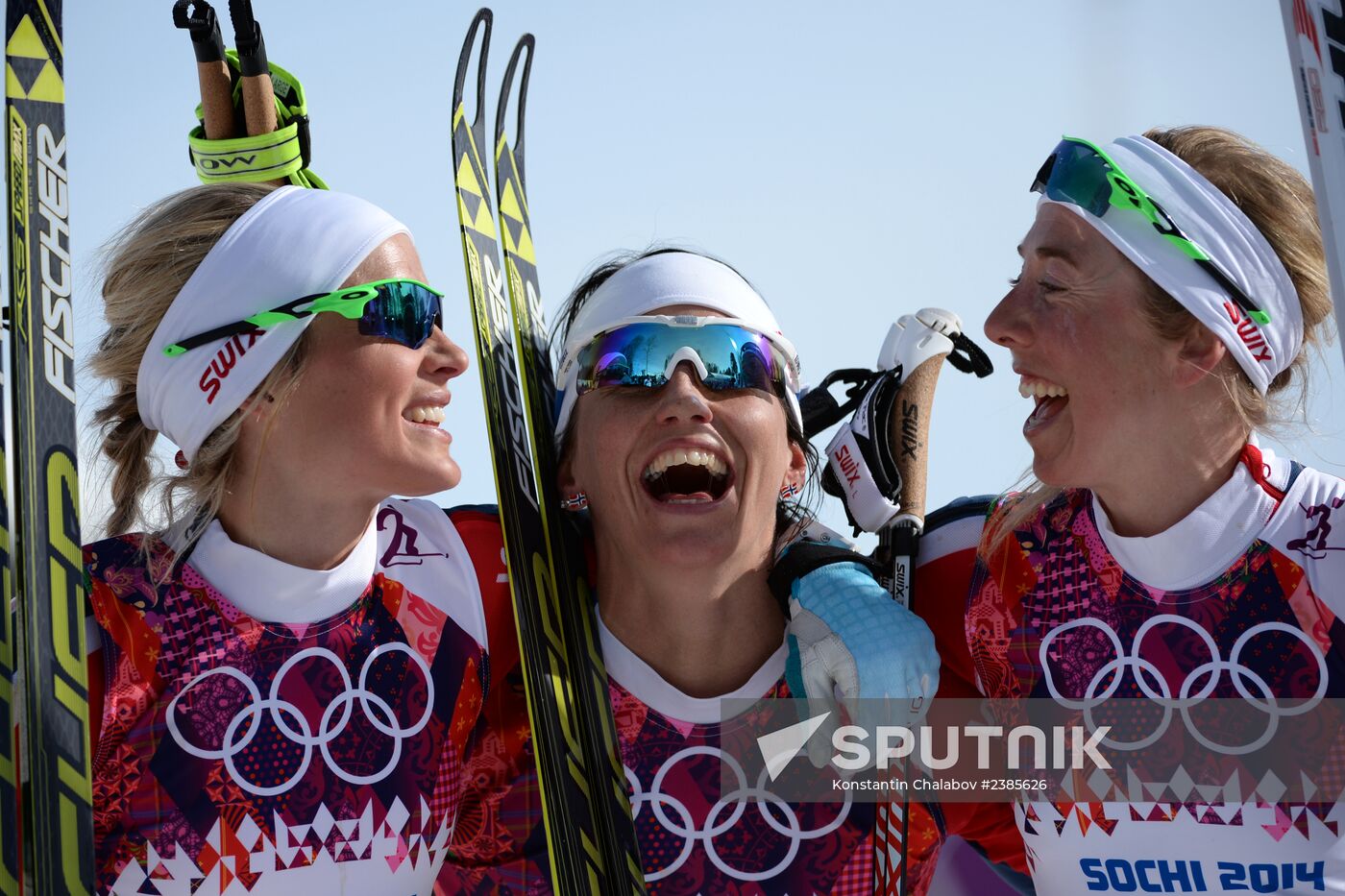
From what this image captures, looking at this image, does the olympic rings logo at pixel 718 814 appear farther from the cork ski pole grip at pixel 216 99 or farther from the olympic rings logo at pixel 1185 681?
the cork ski pole grip at pixel 216 99

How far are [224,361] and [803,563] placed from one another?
150cm

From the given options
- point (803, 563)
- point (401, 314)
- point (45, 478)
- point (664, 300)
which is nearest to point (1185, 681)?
point (803, 563)

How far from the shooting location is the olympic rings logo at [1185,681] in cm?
296

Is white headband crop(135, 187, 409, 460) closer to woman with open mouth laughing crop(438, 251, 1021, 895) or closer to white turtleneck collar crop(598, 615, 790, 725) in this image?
woman with open mouth laughing crop(438, 251, 1021, 895)

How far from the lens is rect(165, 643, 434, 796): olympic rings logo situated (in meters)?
3.01

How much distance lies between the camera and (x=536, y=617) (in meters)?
3.29

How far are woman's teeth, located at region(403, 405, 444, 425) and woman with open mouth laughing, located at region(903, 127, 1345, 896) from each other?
140cm

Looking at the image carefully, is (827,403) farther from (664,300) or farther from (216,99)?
(216,99)

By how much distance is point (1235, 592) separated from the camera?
3016 millimetres

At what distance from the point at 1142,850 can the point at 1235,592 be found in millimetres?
621

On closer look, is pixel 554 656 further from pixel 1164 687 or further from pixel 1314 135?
pixel 1314 135

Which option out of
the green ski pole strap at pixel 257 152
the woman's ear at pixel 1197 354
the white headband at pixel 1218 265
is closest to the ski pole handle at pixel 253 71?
the green ski pole strap at pixel 257 152

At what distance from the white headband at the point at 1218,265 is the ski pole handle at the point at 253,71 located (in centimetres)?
231

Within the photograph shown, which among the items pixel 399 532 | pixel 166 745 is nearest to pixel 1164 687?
pixel 399 532
